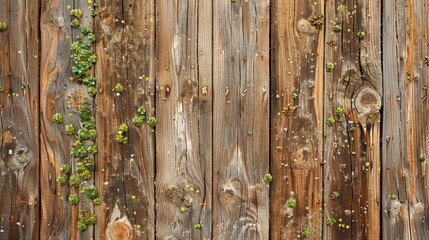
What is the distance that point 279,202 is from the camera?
8.02ft

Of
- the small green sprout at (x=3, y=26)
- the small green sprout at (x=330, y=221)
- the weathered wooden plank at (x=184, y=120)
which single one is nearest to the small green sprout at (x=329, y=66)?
the weathered wooden plank at (x=184, y=120)

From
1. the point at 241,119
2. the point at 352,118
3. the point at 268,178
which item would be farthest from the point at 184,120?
the point at 352,118

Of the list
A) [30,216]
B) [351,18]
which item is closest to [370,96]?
[351,18]

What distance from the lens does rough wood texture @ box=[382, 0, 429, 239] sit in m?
2.44

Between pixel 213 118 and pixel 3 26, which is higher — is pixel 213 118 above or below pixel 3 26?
below

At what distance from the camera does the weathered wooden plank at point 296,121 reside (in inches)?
95.1

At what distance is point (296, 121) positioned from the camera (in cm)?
244

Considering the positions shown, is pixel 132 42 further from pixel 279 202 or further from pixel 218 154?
pixel 279 202

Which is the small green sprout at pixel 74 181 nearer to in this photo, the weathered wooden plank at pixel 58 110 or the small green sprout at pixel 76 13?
the weathered wooden plank at pixel 58 110

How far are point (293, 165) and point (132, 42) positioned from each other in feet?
3.27

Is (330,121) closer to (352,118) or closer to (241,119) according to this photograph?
(352,118)

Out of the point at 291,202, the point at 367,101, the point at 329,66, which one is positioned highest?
the point at 329,66

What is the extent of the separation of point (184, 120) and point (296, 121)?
553 millimetres

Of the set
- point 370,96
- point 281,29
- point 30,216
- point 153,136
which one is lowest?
point 30,216
